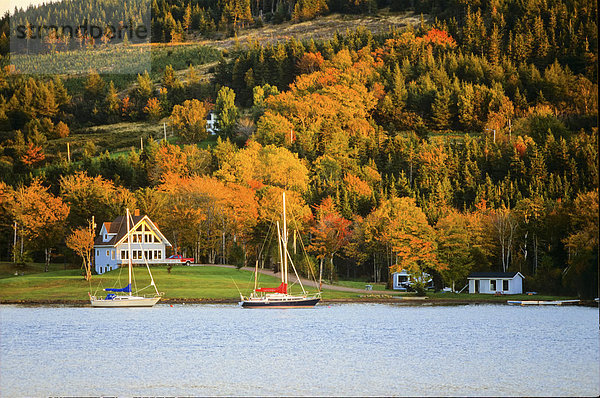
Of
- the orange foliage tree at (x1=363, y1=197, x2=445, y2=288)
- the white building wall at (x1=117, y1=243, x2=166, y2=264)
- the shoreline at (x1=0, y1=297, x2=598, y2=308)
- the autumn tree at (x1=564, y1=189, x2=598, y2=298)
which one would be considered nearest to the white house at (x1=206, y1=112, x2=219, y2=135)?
the white building wall at (x1=117, y1=243, x2=166, y2=264)

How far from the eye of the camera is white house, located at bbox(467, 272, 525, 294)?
3989 inches

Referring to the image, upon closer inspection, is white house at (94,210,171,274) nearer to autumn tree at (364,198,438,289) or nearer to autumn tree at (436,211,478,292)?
autumn tree at (364,198,438,289)

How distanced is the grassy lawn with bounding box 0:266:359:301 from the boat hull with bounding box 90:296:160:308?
14.6ft

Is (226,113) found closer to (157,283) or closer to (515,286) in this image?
(157,283)

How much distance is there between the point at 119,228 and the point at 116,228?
78 cm

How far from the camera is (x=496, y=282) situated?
102 meters

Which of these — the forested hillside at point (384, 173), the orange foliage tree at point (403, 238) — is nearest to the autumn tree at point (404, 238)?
the orange foliage tree at point (403, 238)

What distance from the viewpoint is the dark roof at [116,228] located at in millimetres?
112556

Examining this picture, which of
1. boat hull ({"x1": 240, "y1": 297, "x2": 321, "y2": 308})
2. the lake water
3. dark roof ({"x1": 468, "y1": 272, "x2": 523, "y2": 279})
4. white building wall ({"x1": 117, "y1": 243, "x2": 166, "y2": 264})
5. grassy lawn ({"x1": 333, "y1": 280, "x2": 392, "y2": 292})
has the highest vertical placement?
white building wall ({"x1": 117, "y1": 243, "x2": 166, "y2": 264})

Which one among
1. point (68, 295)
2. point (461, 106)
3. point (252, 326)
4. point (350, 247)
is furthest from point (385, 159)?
point (252, 326)

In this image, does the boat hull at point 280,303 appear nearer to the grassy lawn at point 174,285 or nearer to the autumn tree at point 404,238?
the grassy lawn at point 174,285

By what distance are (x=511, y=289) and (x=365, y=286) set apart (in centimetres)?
1800

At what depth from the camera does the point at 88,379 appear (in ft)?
142

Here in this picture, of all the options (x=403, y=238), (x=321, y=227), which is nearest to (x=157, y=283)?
(x=321, y=227)
